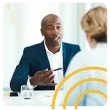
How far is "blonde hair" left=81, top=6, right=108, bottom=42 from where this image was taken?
3.56 ft

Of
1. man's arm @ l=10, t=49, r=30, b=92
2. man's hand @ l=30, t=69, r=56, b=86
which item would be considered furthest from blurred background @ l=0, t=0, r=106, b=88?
Answer: man's hand @ l=30, t=69, r=56, b=86

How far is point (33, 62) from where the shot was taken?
114 centimetres

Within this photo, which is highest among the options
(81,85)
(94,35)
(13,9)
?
(13,9)

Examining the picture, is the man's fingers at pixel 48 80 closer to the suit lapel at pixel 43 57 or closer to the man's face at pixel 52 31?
the suit lapel at pixel 43 57

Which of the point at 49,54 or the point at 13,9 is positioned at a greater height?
the point at 13,9

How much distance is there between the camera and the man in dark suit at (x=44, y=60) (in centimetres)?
112

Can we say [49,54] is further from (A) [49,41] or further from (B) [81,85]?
Answer: (B) [81,85]

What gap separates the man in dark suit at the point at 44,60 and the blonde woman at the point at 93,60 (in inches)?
2.7

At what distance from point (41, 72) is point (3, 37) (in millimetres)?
279

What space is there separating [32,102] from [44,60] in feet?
0.76

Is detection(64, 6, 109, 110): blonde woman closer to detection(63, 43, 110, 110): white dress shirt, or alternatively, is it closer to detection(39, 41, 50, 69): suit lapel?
detection(63, 43, 110, 110): white dress shirt

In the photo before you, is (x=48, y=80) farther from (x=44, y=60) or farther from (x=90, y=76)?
(x=90, y=76)

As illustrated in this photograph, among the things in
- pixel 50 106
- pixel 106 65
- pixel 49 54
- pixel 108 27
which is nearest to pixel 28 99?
pixel 50 106

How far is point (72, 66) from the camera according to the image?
1104 millimetres
